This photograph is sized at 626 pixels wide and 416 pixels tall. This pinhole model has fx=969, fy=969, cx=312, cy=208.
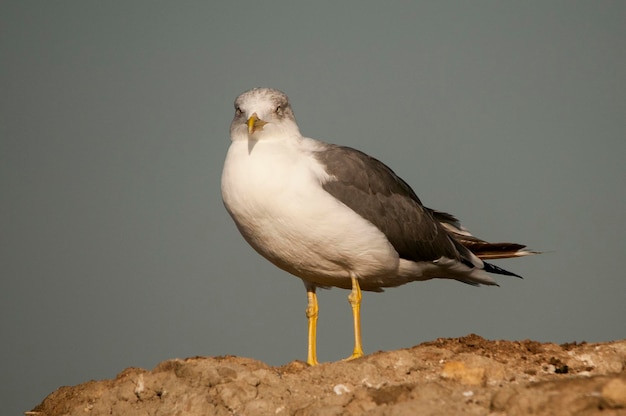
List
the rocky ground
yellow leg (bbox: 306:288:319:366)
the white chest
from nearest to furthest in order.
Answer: the rocky ground < the white chest < yellow leg (bbox: 306:288:319:366)

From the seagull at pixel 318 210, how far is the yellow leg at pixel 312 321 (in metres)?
0.01

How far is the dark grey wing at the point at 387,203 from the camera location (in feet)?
37.2

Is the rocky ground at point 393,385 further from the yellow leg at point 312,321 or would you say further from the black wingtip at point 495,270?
the black wingtip at point 495,270

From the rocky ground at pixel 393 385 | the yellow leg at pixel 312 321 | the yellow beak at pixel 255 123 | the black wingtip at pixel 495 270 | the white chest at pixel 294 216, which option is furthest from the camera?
the black wingtip at pixel 495 270

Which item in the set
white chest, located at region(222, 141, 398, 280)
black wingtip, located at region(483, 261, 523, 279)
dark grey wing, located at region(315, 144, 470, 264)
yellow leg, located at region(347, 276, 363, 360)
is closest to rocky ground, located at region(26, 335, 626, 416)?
yellow leg, located at region(347, 276, 363, 360)

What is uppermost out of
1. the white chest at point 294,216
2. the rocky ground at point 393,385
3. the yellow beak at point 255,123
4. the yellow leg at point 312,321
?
the yellow beak at point 255,123

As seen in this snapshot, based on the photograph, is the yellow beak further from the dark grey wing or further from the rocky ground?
the rocky ground

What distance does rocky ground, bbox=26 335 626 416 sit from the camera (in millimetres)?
7980

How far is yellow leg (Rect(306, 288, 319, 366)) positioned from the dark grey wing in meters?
1.26

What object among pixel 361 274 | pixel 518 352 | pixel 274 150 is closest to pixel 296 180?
pixel 274 150

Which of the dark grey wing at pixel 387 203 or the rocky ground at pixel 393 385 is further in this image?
the dark grey wing at pixel 387 203

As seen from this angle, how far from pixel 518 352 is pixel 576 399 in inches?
110

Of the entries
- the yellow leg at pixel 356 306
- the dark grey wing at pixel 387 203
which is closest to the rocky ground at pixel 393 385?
the yellow leg at pixel 356 306

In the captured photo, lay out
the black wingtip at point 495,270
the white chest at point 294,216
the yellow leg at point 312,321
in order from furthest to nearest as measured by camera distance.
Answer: the black wingtip at point 495,270, the yellow leg at point 312,321, the white chest at point 294,216
